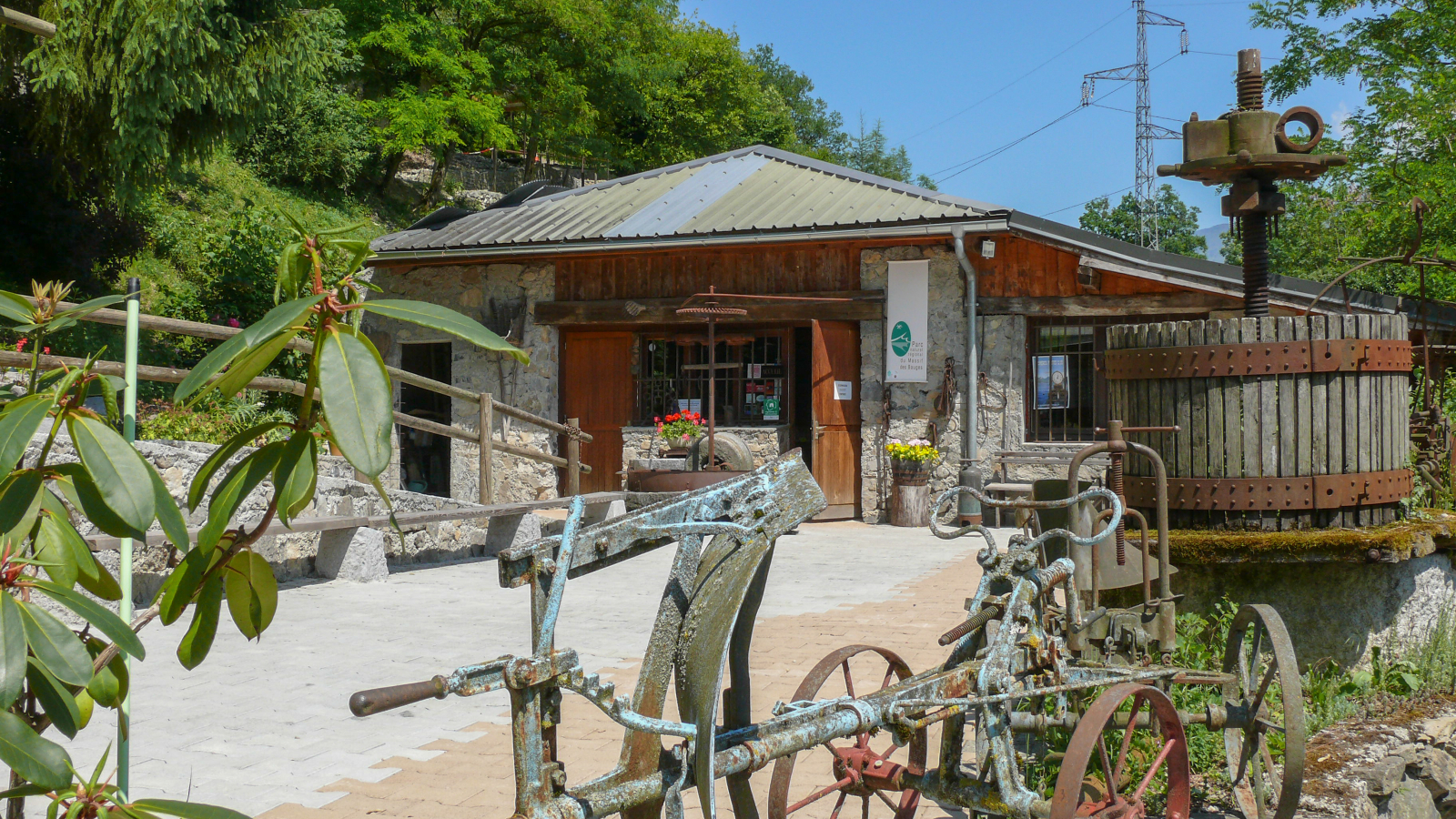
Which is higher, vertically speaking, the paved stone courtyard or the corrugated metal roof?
the corrugated metal roof

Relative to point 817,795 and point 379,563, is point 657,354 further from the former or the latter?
point 817,795

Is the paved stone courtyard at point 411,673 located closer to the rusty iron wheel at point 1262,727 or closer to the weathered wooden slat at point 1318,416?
the rusty iron wheel at point 1262,727

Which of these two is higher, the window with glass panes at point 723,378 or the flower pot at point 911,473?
the window with glass panes at point 723,378

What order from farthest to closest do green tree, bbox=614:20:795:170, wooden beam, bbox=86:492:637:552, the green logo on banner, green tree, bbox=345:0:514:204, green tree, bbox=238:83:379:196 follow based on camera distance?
green tree, bbox=614:20:795:170
green tree, bbox=345:0:514:204
green tree, bbox=238:83:379:196
the green logo on banner
wooden beam, bbox=86:492:637:552

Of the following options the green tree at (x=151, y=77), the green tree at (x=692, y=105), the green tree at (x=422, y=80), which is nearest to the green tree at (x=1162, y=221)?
the green tree at (x=692, y=105)

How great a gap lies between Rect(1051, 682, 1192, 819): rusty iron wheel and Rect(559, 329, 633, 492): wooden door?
10.2 metres

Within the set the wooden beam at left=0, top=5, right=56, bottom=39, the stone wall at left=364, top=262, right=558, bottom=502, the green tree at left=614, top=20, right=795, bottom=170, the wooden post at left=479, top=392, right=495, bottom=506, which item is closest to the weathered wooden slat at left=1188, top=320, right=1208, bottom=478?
the wooden beam at left=0, top=5, right=56, bottom=39

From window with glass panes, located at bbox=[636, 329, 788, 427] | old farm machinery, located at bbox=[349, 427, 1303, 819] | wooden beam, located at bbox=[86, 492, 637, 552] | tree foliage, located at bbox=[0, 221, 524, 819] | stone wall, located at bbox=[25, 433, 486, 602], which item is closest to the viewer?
tree foliage, located at bbox=[0, 221, 524, 819]

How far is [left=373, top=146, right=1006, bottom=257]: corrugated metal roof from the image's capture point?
12.2 m

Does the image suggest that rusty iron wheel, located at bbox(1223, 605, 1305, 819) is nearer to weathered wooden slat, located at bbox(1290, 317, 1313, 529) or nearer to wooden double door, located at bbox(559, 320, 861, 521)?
weathered wooden slat, located at bbox(1290, 317, 1313, 529)

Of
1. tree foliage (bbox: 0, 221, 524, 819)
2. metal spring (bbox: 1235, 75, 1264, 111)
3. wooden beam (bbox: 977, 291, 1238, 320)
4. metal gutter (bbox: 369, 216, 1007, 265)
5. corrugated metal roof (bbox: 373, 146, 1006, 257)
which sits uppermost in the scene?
corrugated metal roof (bbox: 373, 146, 1006, 257)

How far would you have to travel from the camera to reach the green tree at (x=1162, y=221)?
5797 centimetres

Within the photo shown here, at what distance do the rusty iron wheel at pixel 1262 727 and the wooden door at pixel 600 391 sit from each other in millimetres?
10057

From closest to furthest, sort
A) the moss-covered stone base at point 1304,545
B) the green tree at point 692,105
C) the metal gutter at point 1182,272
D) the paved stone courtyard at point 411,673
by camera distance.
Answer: the paved stone courtyard at point 411,673 → the moss-covered stone base at point 1304,545 → the metal gutter at point 1182,272 → the green tree at point 692,105
